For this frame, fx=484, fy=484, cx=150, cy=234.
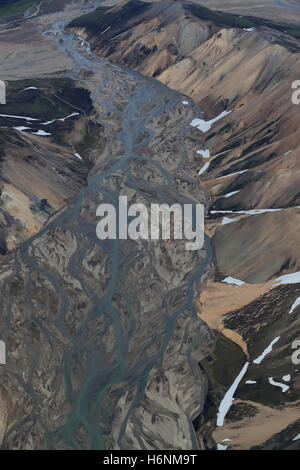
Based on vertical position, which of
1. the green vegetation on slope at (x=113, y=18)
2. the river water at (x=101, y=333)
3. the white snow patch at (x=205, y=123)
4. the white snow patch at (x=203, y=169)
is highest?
→ the green vegetation on slope at (x=113, y=18)

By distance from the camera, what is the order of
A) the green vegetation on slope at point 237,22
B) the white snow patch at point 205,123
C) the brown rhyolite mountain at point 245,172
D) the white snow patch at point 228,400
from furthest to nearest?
1. the green vegetation on slope at point 237,22
2. the white snow patch at point 205,123
3. the brown rhyolite mountain at point 245,172
4. the white snow patch at point 228,400

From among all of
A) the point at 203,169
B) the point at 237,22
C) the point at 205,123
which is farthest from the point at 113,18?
the point at 203,169

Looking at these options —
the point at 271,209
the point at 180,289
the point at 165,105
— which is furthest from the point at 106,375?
the point at 165,105

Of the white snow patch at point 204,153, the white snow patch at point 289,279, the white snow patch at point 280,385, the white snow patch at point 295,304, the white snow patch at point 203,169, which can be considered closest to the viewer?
the white snow patch at point 280,385

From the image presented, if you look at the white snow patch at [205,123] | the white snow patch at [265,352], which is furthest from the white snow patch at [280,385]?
the white snow patch at [205,123]

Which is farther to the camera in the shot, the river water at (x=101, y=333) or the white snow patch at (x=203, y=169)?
the white snow patch at (x=203, y=169)

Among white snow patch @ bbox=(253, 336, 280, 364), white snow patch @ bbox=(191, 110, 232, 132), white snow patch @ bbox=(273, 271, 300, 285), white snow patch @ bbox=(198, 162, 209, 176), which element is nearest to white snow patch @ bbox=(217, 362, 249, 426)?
white snow patch @ bbox=(253, 336, 280, 364)

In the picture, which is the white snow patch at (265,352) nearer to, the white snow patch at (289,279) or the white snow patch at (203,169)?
the white snow patch at (289,279)

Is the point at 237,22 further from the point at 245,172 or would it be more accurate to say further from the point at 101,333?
the point at 101,333

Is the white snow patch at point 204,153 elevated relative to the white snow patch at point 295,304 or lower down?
lower down
